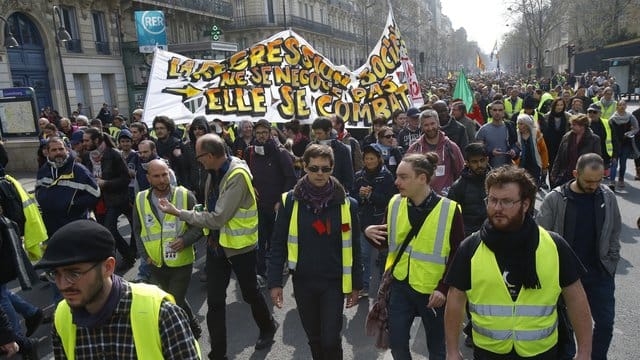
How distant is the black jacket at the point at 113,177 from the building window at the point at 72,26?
20.0 metres

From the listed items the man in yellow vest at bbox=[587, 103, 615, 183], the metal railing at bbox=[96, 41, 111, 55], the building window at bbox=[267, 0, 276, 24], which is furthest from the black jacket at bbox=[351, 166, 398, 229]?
the building window at bbox=[267, 0, 276, 24]

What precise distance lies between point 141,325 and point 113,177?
5.01m

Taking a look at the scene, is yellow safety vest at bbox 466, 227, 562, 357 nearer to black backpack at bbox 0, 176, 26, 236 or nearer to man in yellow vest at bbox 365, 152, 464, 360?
man in yellow vest at bbox 365, 152, 464, 360

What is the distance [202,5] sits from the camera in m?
33.1

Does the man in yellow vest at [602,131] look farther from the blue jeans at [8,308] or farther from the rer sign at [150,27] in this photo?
the rer sign at [150,27]

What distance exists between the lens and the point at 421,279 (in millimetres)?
3164

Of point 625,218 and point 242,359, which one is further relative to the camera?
point 625,218

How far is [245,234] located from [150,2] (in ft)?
89.5

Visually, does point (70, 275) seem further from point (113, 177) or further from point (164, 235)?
point (113, 177)

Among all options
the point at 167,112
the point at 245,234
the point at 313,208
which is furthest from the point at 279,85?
the point at 313,208

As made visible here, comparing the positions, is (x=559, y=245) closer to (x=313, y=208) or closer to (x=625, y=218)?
(x=313, y=208)

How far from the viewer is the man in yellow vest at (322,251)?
3.35 metres

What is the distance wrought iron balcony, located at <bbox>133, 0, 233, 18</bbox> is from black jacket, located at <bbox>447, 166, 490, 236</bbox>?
26.8 metres

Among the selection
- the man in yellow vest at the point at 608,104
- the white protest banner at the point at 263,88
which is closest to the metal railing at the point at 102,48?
the white protest banner at the point at 263,88
